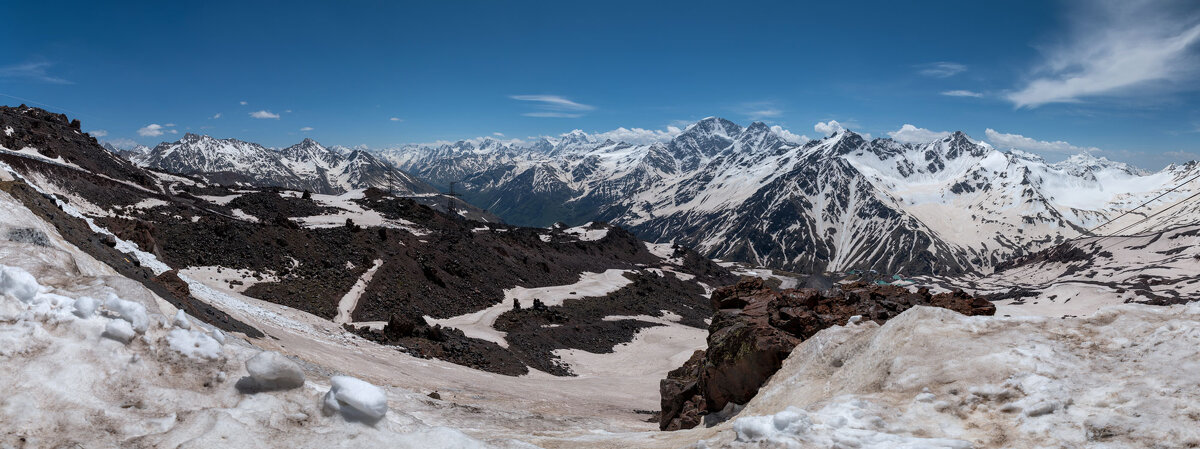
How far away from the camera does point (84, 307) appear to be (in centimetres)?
723

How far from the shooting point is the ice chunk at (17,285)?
7.13m

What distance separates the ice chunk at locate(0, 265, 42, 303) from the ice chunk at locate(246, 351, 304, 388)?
324 centimetres

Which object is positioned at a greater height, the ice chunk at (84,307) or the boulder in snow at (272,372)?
the ice chunk at (84,307)

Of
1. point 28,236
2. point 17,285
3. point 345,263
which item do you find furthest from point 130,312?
point 345,263

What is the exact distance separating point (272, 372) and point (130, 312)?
8.07ft

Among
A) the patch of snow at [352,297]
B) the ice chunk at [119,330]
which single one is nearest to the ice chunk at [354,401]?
the ice chunk at [119,330]

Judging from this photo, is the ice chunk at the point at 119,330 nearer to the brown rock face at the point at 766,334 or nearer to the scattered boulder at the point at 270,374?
the scattered boulder at the point at 270,374

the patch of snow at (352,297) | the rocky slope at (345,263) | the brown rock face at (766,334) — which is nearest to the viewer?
the brown rock face at (766,334)

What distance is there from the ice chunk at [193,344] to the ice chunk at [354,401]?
2194mm

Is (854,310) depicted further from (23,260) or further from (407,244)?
(407,244)

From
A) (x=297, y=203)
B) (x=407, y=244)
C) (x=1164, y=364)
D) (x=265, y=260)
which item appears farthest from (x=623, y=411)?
(x=297, y=203)

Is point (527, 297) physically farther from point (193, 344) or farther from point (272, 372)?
point (272, 372)

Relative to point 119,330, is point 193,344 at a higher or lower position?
lower

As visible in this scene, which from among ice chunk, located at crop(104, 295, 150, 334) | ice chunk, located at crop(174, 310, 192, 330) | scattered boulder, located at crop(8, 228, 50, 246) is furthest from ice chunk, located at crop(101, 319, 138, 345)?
scattered boulder, located at crop(8, 228, 50, 246)
